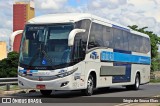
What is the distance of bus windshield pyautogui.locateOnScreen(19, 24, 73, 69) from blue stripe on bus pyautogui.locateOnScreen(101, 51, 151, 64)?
3.49 metres

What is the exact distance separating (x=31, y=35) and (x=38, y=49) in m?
0.80

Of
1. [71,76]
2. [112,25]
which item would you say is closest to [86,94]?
[71,76]

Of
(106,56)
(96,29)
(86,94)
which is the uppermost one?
(96,29)

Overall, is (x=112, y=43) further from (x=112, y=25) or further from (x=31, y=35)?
(x=31, y=35)

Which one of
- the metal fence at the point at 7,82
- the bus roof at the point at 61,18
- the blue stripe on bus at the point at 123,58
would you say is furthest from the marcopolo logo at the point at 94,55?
the metal fence at the point at 7,82

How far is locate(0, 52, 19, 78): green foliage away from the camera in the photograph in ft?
155

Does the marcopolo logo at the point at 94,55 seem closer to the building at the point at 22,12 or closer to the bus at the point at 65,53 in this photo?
the bus at the point at 65,53

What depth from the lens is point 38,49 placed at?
59.2ft

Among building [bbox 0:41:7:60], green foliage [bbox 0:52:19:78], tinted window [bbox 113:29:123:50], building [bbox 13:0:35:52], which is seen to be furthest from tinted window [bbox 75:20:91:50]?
building [bbox 13:0:35:52]

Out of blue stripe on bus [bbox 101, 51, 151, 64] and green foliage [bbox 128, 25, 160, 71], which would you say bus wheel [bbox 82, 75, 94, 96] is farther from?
green foliage [bbox 128, 25, 160, 71]

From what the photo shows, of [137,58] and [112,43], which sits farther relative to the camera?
[137,58]

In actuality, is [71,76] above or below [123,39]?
below

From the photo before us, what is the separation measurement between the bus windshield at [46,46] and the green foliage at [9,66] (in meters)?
27.7

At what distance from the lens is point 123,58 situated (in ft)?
79.2
